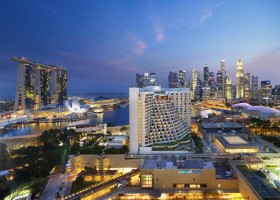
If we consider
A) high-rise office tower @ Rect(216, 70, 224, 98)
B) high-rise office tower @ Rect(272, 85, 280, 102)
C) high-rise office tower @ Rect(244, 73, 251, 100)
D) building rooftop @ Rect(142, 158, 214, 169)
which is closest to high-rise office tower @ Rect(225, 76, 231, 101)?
high-rise office tower @ Rect(216, 70, 224, 98)

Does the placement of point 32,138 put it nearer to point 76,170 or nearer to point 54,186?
point 76,170

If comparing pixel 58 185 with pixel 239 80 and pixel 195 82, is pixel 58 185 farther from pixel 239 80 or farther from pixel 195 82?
pixel 195 82

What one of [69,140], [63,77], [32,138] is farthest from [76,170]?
[63,77]

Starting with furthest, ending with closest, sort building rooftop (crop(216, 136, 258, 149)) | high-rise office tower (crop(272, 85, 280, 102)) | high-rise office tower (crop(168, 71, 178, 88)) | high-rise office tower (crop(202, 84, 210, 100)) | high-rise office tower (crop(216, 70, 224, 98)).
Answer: high-rise office tower (crop(168, 71, 178, 88))
high-rise office tower (crop(216, 70, 224, 98))
high-rise office tower (crop(202, 84, 210, 100))
high-rise office tower (crop(272, 85, 280, 102))
building rooftop (crop(216, 136, 258, 149))

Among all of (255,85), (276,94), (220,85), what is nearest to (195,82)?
(220,85)

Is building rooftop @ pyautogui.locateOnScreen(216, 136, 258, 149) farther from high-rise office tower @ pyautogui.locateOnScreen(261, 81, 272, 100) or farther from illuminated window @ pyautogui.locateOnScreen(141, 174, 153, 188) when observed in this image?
high-rise office tower @ pyautogui.locateOnScreen(261, 81, 272, 100)

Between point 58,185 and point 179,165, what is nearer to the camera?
point 179,165

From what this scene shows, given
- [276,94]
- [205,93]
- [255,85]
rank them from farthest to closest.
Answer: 1. [255,85]
2. [205,93]
3. [276,94]
